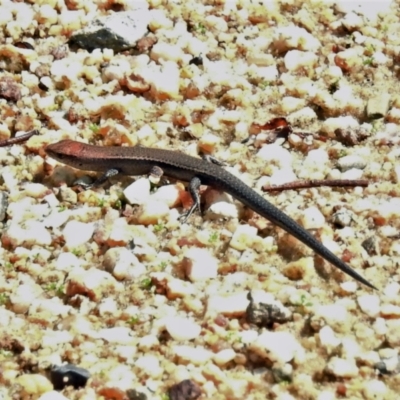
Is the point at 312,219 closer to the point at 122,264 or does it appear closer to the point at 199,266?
the point at 199,266

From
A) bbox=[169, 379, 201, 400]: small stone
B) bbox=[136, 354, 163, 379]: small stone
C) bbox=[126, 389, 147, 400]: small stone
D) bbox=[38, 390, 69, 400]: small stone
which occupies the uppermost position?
bbox=[169, 379, 201, 400]: small stone

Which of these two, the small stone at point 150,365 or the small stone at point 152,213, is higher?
the small stone at point 152,213

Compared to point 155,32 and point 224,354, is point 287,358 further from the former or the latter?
point 155,32

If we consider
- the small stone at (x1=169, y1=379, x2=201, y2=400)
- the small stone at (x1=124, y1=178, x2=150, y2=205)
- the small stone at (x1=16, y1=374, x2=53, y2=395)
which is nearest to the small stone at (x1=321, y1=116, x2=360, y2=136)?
the small stone at (x1=124, y1=178, x2=150, y2=205)

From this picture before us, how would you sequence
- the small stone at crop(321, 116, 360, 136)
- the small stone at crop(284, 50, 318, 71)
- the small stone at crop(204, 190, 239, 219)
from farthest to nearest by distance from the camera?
the small stone at crop(284, 50, 318, 71) → the small stone at crop(321, 116, 360, 136) → the small stone at crop(204, 190, 239, 219)

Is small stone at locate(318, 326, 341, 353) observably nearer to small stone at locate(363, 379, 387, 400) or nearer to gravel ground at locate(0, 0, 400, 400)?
gravel ground at locate(0, 0, 400, 400)

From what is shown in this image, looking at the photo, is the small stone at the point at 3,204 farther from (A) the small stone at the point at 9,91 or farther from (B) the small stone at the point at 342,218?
(B) the small stone at the point at 342,218

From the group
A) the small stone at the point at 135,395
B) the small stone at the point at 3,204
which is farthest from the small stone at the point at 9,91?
the small stone at the point at 135,395

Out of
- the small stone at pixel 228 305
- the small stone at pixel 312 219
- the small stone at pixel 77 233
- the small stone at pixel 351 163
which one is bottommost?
the small stone at pixel 77 233
